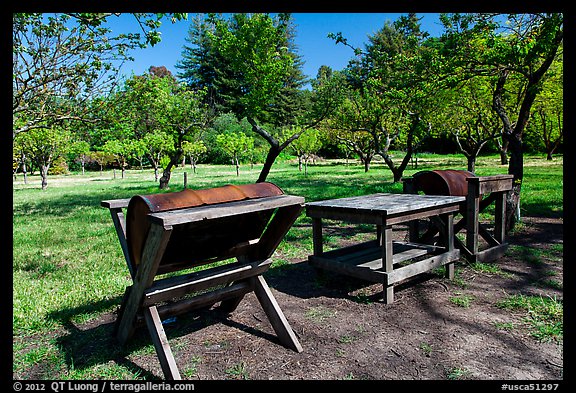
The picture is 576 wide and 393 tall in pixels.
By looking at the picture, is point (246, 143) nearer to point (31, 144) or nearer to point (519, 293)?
point (31, 144)

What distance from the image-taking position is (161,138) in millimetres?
20703

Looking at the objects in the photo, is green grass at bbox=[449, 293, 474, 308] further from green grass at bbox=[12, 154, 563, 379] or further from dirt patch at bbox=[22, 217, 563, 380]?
green grass at bbox=[12, 154, 563, 379]

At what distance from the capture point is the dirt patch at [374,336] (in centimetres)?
311

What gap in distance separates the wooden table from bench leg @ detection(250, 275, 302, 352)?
4.72 ft

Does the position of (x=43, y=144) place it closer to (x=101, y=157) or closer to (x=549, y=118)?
(x=101, y=157)

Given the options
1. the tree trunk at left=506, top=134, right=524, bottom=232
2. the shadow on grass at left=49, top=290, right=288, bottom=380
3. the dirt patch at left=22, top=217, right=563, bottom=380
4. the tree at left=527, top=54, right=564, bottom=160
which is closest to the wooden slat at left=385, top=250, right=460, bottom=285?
the dirt patch at left=22, top=217, right=563, bottom=380

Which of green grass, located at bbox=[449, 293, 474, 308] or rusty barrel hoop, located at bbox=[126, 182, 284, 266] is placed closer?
rusty barrel hoop, located at bbox=[126, 182, 284, 266]

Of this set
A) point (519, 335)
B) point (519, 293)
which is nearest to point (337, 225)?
point (519, 293)

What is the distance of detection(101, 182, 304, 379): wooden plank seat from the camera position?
2.91m

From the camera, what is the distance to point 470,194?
585 cm

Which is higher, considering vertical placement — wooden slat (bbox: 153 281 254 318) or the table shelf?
wooden slat (bbox: 153 281 254 318)

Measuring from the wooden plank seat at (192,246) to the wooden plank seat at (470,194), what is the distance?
3.43 metres

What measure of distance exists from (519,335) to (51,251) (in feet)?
25.5

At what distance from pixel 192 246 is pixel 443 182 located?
4.22m
